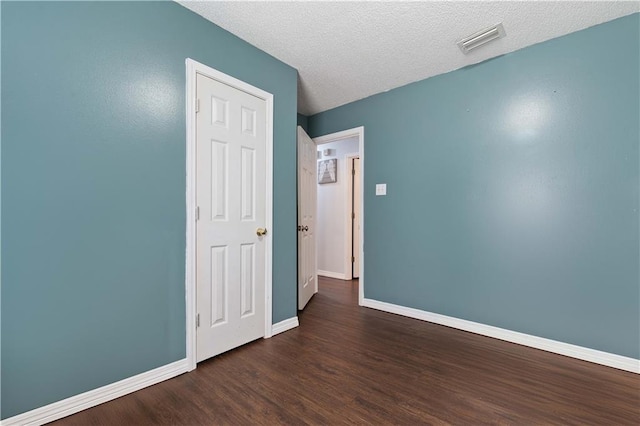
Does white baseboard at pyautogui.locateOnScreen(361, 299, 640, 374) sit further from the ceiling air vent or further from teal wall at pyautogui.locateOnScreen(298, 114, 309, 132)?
teal wall at pyautogui.locateOnScreen(298, 114, 309, 132)

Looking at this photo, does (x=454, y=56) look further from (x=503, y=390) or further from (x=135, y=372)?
(x=135, y=372)

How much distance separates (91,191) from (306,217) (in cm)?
222

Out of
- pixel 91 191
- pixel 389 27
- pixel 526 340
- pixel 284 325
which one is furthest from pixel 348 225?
pixel 91 191

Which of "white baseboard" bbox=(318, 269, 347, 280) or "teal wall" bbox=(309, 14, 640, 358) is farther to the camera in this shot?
"white baseboard" bbox=(318, 269, 347, 280)

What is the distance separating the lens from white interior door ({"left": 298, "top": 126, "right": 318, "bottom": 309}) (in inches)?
128

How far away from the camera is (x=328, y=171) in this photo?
508 centimetres

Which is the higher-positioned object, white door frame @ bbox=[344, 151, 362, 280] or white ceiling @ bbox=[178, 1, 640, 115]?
white ceiling @ bbox=[178, 1, 640, 115]

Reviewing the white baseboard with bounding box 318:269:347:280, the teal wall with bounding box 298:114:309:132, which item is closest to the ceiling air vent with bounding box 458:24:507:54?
the teal wall with bounding box 298:114:309:132

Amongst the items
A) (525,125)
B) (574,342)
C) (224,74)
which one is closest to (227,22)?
(224,74)

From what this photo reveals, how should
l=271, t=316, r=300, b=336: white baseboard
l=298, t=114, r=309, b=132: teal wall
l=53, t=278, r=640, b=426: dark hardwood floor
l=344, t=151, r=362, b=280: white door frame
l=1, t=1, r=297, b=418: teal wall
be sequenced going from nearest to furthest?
1. l=1, t=1, r=297, b=418: teal wall
2. l=53, t=278, r=640, b=426: dark hardwood floor
3. l=271, t=316, r=300, b=336: white baseboard
4. l=298, t=114, r=309, b=132: teal wall
5. l=344, t=151, r=362, b=280: white door frame

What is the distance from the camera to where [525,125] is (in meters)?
2.44

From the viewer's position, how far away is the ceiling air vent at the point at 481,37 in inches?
85.4

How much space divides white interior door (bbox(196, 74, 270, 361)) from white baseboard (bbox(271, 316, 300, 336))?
121 mm

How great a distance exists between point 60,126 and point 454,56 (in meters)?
2.95
